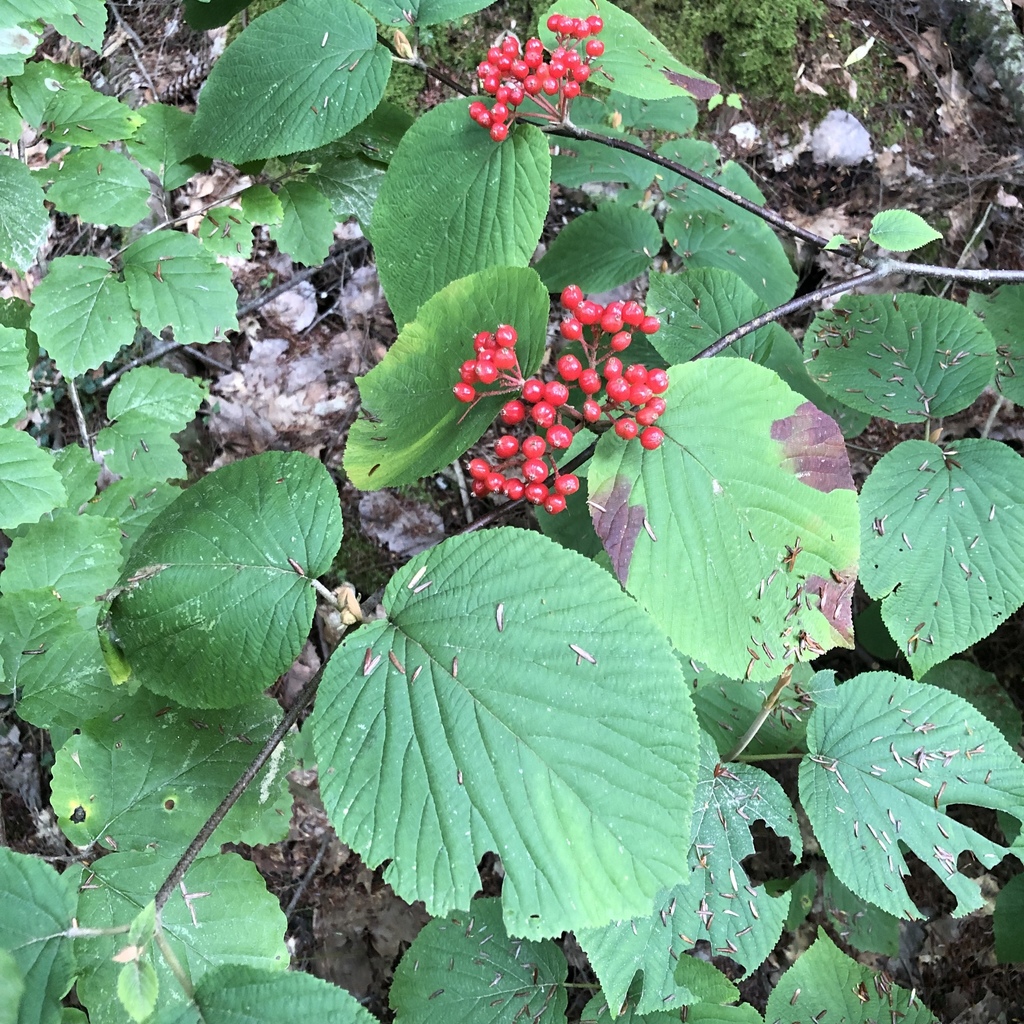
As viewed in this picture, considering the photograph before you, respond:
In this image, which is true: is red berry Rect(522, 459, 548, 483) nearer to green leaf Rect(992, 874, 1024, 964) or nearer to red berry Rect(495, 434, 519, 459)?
red berry Rect(495, 434, 519, 459)

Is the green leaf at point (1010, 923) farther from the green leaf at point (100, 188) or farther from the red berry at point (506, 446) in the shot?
the green leaf at point (100, 188)

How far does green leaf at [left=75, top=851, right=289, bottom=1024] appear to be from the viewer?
1.79 m

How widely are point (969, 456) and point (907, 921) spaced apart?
211cm

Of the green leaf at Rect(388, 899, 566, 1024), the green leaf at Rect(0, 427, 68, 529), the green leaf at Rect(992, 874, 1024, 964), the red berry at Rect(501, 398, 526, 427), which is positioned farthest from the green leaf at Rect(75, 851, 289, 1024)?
the green leaf at Rect(992, 874, 1024, 964)

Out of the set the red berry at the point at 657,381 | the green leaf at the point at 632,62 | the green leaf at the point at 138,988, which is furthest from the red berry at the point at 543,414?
the green leaf at the point at 138,988

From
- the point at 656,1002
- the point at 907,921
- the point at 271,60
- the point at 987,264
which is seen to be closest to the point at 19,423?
the point at 271,60

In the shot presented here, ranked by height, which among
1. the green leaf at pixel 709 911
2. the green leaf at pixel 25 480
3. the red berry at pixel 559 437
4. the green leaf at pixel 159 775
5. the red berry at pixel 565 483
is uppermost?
the red berry at pixel 559 437

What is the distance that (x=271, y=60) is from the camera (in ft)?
7.10

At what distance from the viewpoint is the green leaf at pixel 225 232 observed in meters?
2.60

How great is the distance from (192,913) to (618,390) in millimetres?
1632

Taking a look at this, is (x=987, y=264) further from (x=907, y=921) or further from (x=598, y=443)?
(x=598, y=443)

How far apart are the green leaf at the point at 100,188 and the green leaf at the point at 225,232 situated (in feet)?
0.66

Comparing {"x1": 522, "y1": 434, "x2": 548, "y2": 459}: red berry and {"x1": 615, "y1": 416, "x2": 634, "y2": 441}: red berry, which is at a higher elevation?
{"x1": 615, "y1": 416, "x2": 634, "y2": 441}: red berry

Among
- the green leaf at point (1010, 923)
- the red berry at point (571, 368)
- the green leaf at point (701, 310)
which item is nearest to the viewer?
the red berry at point (571, 368)
